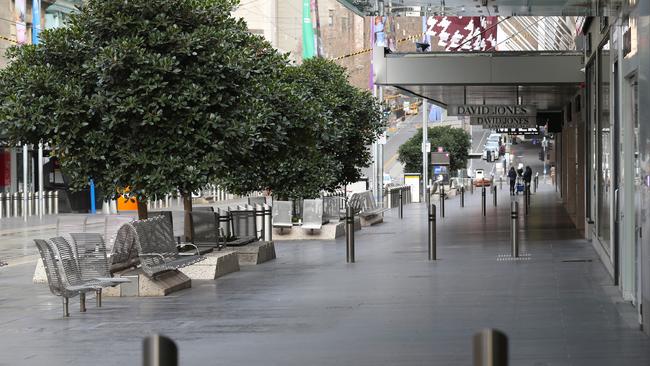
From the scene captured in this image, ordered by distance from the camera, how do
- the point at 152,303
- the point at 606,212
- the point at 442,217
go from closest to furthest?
the point at 152,303
the point at 606,212
the point at 442,217

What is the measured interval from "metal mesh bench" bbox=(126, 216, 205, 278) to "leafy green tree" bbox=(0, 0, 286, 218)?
111 cm

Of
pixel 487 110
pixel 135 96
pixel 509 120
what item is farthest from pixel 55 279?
pixel 509 120

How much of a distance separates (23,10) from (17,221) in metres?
7.87

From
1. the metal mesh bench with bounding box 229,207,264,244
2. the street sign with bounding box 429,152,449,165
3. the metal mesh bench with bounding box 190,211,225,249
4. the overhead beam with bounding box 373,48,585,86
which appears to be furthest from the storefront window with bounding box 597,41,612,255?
the street sign with bounding box 429,152,449,165

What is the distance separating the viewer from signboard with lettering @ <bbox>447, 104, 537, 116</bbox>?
31.4m

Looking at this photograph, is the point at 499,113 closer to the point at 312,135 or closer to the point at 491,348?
the point at 312,135

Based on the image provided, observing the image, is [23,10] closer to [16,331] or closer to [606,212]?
[606,212]

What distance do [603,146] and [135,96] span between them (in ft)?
25.1

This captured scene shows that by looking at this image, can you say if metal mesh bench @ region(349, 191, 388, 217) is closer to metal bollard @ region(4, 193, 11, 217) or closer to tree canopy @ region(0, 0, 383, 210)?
tree canopy @ region(0, 0, 383, 210)

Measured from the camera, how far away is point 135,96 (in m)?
17.0

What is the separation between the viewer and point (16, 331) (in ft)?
40.6

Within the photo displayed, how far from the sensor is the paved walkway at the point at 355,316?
10258mm

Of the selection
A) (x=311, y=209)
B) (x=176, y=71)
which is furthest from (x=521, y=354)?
(x=311, y=209)

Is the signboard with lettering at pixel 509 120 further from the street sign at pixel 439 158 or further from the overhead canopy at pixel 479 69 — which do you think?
the street sign at pixel 439 158
